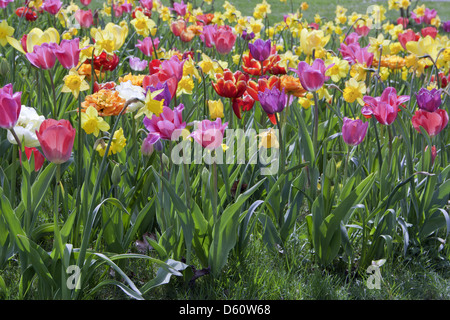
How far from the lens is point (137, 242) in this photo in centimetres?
194

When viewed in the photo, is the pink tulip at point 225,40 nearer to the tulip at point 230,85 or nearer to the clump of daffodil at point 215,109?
the tulip at point 230,85

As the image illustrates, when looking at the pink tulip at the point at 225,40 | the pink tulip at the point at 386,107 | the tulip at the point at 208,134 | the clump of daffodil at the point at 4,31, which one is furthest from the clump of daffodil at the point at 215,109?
the pink tulip at the point at 225,40

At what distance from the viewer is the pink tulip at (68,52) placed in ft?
6.76

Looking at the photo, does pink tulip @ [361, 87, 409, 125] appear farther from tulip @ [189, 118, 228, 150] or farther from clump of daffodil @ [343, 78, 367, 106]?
tulip @ [189, 118, 228, 150]

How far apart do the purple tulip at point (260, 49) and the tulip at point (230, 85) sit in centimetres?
51

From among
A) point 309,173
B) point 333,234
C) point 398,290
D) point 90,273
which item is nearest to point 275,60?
point 309,173

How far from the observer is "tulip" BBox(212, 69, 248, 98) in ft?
6.91

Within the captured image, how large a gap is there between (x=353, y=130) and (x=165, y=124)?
752mm

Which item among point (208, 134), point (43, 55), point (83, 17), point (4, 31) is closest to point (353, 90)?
point (208, 134)

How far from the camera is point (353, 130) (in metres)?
1.94

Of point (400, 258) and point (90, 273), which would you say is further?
point (400, 258)

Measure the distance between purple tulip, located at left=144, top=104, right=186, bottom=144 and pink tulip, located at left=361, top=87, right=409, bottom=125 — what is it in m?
0.75
